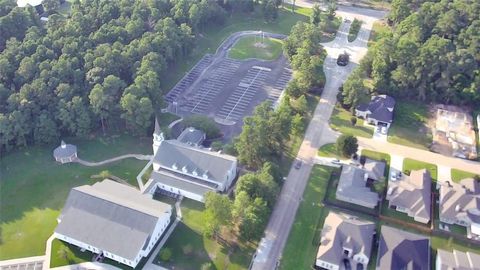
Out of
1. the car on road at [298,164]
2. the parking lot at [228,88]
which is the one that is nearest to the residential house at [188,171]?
the car on road at [298,164]

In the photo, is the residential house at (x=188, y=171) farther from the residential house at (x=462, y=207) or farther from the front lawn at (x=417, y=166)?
the residential house at (x=462, y=207)

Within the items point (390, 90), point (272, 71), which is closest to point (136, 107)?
point (272, 71)

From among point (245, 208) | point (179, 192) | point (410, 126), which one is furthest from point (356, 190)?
point (179, 192)

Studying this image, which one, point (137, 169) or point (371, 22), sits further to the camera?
point (371, 22)

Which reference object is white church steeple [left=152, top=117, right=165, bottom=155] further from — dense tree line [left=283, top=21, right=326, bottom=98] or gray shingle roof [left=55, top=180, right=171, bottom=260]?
dense tree line [left=283, top=21, right=326, bottom=98]

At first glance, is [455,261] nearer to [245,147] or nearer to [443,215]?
[443,215]

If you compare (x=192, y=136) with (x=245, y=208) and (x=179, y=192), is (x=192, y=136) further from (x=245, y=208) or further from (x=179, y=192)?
(x=245, y=208)

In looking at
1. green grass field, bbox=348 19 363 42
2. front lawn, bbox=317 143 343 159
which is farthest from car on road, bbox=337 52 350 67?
front lawn, bbox=317 143 343 159
